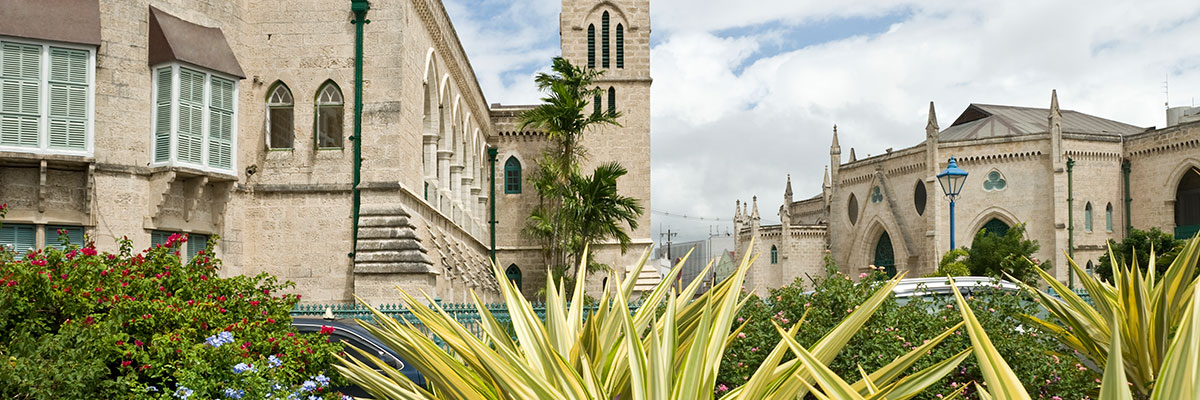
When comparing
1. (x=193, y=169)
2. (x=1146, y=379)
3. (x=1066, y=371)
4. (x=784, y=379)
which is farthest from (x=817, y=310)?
A: (x=193, y=169)

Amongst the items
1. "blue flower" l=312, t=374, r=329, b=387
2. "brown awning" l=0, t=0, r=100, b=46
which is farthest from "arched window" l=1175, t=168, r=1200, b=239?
"blue flower" l=312, t=374, r=329, b=387

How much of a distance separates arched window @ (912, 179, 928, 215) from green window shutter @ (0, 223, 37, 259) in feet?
154

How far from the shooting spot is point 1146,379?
20.7 ft

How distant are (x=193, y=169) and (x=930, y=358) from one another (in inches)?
450

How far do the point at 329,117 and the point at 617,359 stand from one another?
14.0m

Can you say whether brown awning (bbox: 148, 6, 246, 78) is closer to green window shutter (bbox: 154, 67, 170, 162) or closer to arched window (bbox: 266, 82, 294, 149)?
green window shutter (bbox: 154, 67, 170, 162)

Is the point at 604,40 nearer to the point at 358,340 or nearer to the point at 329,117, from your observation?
the point at 329,117

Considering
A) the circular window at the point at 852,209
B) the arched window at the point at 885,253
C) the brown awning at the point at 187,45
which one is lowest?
the arched window at the point at 885,253

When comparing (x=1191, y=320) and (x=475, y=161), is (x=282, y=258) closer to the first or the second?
(x=475, y=161)

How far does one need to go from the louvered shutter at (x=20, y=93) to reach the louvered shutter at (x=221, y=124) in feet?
7.98

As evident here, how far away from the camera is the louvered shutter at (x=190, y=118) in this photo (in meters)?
14.5

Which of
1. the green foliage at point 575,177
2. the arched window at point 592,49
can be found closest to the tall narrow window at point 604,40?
the arched window at point 592,49

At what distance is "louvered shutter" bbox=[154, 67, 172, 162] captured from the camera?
570 inches

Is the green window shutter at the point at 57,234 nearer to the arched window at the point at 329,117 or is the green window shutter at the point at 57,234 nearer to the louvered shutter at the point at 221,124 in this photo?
the louvered shutter at the point at 221,124
